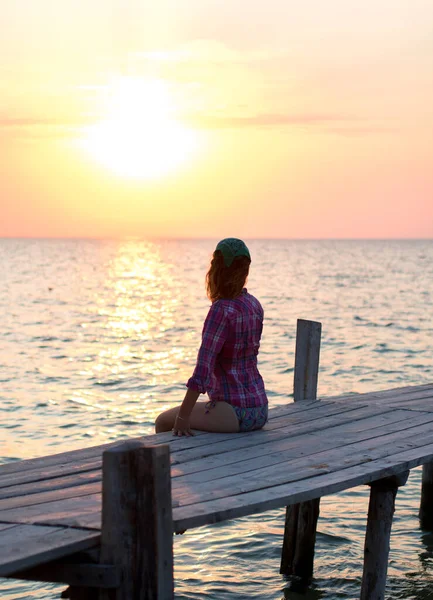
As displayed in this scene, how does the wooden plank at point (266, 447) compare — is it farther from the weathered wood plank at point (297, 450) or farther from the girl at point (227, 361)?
the girl at point (227, 361)

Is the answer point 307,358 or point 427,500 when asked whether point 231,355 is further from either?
point 427,500

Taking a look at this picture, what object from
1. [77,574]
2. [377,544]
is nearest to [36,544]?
[77,574]

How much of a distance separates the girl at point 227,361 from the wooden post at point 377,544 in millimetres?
1123

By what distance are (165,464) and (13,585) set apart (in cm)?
461

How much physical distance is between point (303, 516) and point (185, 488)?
10.6ft

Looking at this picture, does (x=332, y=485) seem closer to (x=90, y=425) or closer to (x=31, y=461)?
(x=31, y=461)

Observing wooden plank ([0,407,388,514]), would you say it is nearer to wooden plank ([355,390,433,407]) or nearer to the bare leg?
the bare leg

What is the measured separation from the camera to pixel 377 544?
6.81 metres

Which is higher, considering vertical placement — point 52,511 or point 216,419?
point 216,419

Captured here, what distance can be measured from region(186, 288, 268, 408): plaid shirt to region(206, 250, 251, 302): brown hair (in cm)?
8

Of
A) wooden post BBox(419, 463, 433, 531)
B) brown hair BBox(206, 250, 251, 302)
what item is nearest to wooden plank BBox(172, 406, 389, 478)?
brown hair BBox(206, 250, 251, 302)

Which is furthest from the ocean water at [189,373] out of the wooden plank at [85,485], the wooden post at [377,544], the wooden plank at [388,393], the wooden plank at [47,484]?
the wooden plank at [47,484]

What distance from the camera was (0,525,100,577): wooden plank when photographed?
4000 mm

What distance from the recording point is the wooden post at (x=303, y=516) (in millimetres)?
8219
